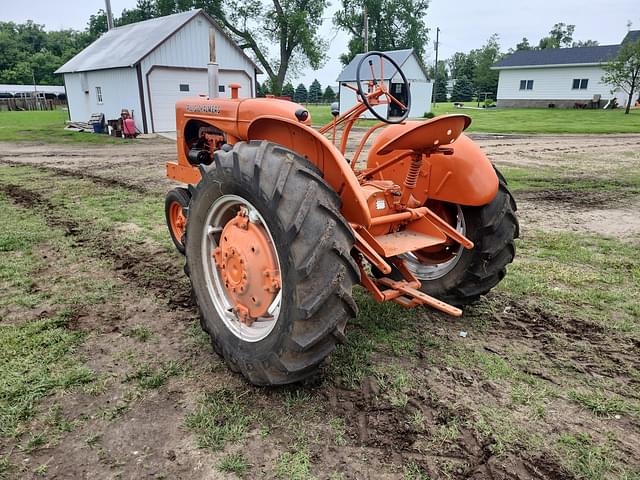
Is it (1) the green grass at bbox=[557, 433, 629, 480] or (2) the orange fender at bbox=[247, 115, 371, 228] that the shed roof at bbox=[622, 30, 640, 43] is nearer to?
(2) the orange fender at bbox=[247, 115, 371, 228]

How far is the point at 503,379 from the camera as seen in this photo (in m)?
2.74

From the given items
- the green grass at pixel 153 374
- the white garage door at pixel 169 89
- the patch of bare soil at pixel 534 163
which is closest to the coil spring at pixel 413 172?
the green grass at pixel 153 374

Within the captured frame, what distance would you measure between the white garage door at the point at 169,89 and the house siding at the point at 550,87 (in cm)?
2975

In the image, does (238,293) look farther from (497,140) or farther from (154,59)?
(154,59)

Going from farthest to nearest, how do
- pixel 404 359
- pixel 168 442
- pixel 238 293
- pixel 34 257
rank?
1. pixel 34 257
2. pixel 404 359
3. pixel 238 293
4. pixel 168 442

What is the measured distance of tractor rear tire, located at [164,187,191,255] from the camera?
4227mm

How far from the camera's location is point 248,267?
2.55m

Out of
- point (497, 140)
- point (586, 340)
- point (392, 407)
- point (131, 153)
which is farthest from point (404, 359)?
point (497, 140)

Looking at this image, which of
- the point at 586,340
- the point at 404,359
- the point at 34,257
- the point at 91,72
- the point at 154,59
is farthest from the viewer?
the point at 91,72

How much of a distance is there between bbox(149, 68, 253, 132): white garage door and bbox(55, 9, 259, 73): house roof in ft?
3.60

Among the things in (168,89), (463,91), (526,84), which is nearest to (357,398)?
(168,89)

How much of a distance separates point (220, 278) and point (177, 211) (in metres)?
1.84

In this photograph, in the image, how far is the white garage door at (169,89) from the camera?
1898 centimetres

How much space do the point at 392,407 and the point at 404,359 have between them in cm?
51
